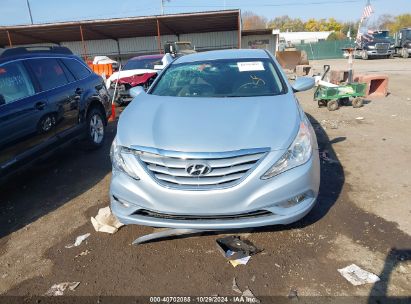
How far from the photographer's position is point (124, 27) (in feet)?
86.6

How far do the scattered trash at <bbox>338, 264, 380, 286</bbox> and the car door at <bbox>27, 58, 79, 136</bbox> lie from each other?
392 centimetres

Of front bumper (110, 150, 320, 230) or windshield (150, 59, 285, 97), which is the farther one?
windshield (150, 59, 285, 97)

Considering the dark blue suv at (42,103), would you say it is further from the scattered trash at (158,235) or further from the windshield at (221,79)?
the scattered trash at (158,235)

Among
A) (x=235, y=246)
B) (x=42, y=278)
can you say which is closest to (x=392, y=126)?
(x=235, y=246)

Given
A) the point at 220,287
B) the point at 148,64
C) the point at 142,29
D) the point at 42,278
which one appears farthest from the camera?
the point at 142,29

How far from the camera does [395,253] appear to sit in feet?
9.57

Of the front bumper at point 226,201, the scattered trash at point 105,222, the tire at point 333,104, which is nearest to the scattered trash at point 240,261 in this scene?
the front bumper at point 226,201

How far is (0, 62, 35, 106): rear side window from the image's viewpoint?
404cm

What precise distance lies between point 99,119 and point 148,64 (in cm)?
597

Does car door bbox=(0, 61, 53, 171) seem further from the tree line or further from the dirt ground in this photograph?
the tree line

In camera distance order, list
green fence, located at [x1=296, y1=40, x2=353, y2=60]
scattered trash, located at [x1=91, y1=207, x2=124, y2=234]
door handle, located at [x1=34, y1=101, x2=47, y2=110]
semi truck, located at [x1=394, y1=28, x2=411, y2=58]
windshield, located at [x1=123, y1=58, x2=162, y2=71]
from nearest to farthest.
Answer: scattered trash, located at [x1=91, y1=207, x2=124, y2=234] → door handle, located at [x1=34, y1=101, x2=47, y2=110] → windshield, located at [x1=123, y1=58, x2=162, y2=71] → semi truck, located at [x1=394, y1=28, x2=411, y2=58] → green fence, located at [x1=296, y1=40, x2=353, y2=60]

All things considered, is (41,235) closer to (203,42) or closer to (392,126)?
(392,126)

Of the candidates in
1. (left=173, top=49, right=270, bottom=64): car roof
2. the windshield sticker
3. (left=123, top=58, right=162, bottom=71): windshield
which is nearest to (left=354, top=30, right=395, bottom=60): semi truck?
(left=123, top=58, right=162, bottom=71): windshield

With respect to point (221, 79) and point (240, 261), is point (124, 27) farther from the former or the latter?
point (240, 261)
